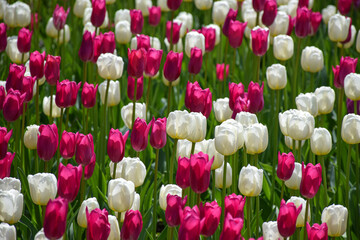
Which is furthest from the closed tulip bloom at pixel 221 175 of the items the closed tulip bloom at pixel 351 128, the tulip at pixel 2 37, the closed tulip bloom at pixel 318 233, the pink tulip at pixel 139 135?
the tulip at pixel 2 37

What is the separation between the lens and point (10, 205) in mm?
1874

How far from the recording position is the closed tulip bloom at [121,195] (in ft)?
6.22

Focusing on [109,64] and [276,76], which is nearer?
[109,64]

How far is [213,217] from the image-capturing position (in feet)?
5.59

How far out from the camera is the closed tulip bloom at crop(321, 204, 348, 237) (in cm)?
201

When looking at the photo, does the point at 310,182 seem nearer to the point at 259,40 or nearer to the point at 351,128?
the point at 351,128

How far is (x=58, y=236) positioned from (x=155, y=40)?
8.05 feet

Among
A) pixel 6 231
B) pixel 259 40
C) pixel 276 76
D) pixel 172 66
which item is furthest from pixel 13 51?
pixel 6 231

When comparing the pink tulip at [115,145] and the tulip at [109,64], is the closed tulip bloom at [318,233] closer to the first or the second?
the pink tulip at [115,145]

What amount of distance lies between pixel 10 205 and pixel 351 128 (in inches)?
51.8

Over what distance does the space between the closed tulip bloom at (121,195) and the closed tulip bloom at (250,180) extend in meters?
0.39

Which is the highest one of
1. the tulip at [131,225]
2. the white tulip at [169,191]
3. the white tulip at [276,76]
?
the white tulip at [276,76]

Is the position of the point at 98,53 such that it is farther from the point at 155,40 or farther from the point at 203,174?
the point at 203,174

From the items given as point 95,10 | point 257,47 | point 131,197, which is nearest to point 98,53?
point 95,10
